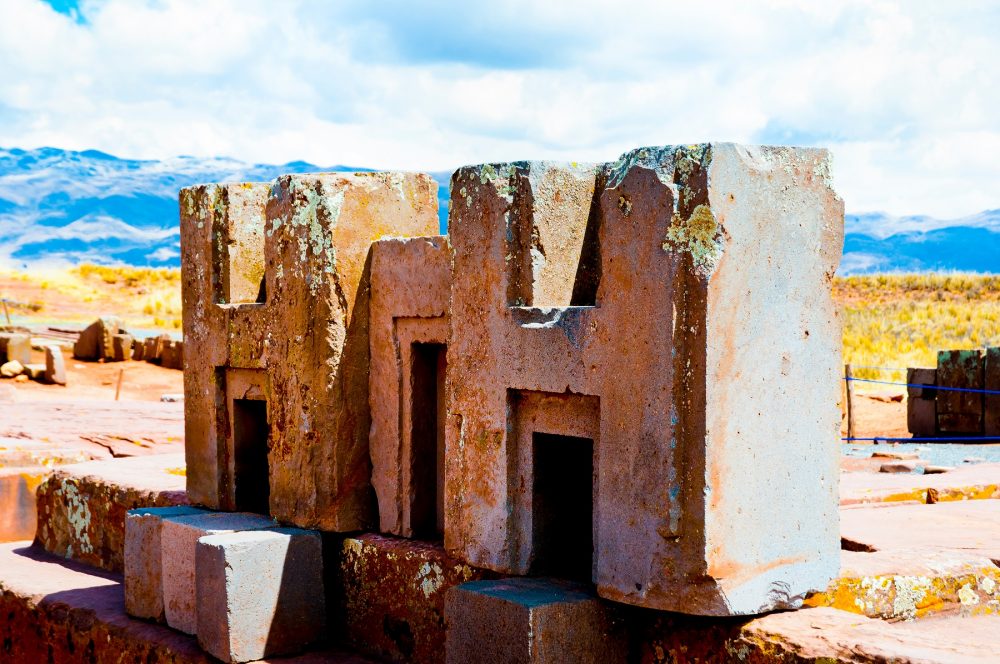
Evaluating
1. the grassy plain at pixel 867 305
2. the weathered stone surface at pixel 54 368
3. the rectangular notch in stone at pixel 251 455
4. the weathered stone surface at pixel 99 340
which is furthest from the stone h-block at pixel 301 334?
the grassy plain at pixel 867 305

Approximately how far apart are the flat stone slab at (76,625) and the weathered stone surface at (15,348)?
15158 millimetres

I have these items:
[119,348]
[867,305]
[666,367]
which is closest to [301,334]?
[666,367]

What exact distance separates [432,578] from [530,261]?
1363 mm

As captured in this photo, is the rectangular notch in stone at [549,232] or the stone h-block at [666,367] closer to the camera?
the stone h-block at [666,367]

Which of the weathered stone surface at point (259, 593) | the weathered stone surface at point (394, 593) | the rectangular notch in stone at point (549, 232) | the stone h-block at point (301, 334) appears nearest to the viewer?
the rectangular notch in stone at point (549, 232)

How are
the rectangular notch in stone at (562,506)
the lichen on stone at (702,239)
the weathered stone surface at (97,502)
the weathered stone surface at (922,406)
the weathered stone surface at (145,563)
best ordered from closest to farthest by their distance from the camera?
the lichen on stone at (702,239) < the rectangular notch in stone at (562,506) < the weathered stone surface at (145,563) < the weathered stone surface at (97,502) < the weathered stone surface at (922,406)

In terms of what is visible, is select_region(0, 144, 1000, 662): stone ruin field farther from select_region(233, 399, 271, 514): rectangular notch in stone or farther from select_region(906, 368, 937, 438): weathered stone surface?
select_region(906, 368, 937, 438): weathered stone surface

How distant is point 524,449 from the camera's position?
13.2ft

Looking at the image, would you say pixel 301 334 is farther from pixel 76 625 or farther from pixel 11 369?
pixel 11 369

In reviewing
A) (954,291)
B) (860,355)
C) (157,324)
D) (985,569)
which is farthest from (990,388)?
(954,291)

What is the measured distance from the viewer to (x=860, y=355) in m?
28.6

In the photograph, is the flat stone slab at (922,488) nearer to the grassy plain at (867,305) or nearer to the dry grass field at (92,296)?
the grassy plain at (867,305)

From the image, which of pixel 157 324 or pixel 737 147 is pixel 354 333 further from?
pixel 157 324

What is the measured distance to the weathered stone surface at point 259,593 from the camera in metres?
4.57
